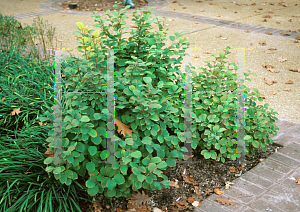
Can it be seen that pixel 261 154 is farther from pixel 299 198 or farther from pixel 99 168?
pixel 99 168

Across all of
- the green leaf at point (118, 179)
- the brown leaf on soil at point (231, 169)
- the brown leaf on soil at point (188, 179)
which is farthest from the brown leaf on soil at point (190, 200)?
the green leaf at point (118, 179)

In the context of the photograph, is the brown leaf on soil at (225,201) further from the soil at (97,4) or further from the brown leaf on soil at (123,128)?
the soil at (97,4)

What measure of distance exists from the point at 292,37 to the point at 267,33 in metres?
0.53

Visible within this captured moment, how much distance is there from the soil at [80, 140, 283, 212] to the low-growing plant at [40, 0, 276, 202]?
15cm

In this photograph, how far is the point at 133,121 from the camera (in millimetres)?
2422

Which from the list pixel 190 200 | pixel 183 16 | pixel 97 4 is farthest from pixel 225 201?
pixel 97 4

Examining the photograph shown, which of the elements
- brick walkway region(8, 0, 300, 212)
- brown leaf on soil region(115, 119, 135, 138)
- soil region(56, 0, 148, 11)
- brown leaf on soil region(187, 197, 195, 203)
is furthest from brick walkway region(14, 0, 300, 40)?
brown leaf on soil region(115, 119, 135, 138)

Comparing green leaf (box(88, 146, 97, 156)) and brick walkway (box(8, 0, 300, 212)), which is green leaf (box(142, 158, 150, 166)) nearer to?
green leaf (box(88, 146, 97, 156))

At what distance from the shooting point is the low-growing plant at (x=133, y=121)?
2.11 meters

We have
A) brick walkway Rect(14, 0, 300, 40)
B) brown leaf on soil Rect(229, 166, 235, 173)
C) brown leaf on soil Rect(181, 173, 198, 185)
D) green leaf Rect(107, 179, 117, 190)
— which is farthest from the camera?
brick walkway Rect(14, 0, 300, 40)

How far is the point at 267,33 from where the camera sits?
6.75 m

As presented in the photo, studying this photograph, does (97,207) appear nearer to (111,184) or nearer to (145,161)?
(111,184)

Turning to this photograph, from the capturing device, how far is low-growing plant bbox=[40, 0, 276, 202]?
6.91ft

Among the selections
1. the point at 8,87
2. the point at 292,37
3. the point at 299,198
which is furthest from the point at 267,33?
the point at 8,87
